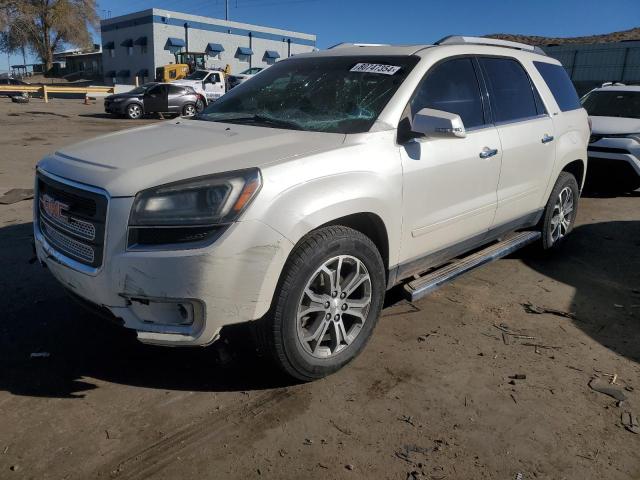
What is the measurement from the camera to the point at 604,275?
489 centimetres

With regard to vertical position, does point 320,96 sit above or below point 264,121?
Answer: above

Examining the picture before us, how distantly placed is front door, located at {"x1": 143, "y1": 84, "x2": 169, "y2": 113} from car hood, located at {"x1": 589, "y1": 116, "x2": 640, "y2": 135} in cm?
1723

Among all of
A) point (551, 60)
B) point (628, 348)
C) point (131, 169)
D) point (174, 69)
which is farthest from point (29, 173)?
point (174, 69)

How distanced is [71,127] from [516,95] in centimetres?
1651

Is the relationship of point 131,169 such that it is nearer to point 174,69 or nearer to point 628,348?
point 628,348

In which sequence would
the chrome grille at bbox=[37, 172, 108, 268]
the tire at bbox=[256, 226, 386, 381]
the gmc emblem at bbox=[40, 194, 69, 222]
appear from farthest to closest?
the gmc emblem at bbox=[40, 194, 69, 222] → the tire at bbox=[256, 226, 386, 381] → the chrome grille at bbox=[37, 172, 108, 268]

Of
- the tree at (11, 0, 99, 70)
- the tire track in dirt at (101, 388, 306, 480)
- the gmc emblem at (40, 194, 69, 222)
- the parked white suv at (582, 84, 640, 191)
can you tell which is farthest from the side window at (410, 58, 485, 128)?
the tree at (11, 0, 99, 70)

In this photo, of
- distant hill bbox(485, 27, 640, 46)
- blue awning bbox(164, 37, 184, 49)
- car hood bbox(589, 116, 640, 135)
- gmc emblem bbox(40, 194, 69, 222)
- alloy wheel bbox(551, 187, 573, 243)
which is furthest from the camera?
blue awning bbox(164, 37, 184, 49)

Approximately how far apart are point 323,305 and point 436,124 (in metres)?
1.23

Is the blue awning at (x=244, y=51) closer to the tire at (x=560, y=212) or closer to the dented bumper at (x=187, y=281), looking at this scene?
the tire at (x=560, y=212)

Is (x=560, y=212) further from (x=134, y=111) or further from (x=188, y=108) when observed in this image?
(x=134, y=111)

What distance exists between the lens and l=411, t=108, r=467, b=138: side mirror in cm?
310

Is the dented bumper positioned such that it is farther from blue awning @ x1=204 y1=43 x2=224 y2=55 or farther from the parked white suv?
blue awning @ x1=204 y1=43 x2=224 y2=55

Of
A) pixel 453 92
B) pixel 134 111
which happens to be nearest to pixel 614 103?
pixel 453 92
